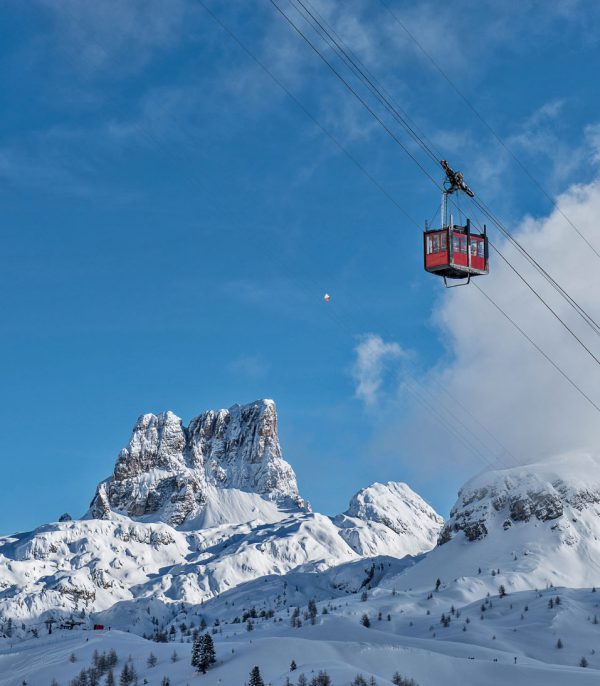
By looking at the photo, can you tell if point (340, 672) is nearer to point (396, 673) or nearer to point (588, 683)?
point (396, 673)

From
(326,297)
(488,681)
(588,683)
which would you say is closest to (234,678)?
(488,681)

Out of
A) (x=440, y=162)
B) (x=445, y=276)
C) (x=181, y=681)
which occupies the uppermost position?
(x=440, y=162)

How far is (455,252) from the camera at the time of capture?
276 ft

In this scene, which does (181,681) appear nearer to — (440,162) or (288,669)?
(288,669)

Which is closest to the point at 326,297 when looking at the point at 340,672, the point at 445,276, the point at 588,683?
the point at 445,276

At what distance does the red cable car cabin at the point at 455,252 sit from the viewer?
276 feet

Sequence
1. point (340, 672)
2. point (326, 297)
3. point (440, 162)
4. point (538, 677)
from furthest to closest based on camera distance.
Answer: point (538, 677)
point (340, 672)
point (326, 297)
point (440, 162)

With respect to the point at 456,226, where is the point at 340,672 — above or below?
below

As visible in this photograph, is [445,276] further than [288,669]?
No

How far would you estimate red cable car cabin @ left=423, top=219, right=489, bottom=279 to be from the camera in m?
84.1

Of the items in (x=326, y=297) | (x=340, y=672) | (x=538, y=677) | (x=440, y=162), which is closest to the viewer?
(x=440, y=162)

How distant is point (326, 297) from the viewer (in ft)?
304

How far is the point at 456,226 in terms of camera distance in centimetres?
8588

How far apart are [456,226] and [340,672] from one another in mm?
110884
